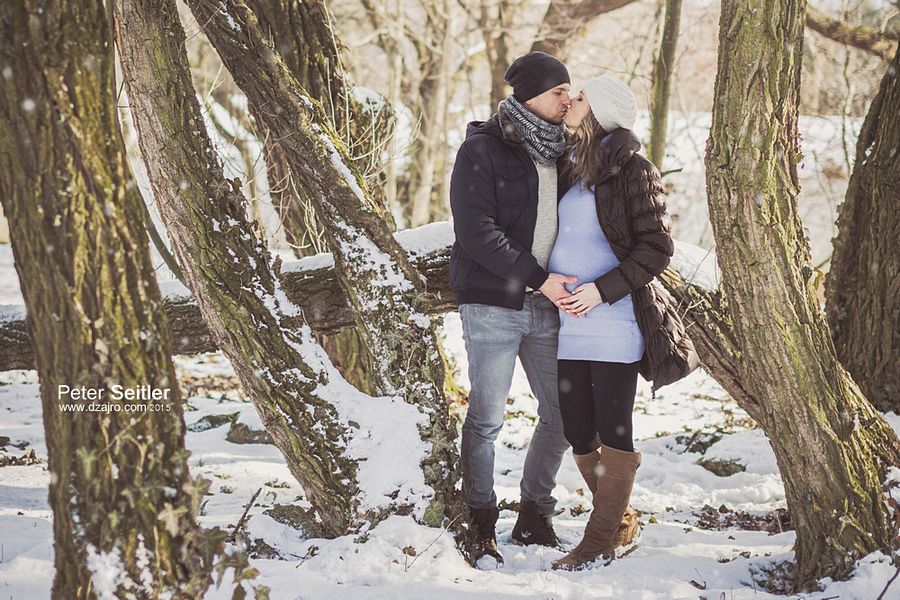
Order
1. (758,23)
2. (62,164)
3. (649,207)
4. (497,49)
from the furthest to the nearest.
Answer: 1. (497,49)
2. (649,207)
3. (758,23)
4. (62,164)

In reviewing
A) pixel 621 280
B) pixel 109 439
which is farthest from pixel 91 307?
pixel 621 280

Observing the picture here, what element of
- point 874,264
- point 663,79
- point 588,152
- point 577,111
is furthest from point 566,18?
point 588,152

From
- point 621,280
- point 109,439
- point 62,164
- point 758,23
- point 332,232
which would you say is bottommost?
point 109,439

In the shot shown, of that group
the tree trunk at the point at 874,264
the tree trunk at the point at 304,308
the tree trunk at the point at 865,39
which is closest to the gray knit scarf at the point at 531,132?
the tree trunk at the point at 304,308

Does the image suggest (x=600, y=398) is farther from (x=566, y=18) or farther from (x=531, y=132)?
(x=566, y=18)

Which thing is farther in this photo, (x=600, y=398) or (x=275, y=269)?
(x=275, y=269)

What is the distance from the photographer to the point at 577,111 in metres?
3.37

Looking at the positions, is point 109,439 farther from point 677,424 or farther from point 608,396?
point 677,424

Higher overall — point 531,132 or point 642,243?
point 531,132

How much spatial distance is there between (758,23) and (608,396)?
1.56 metres

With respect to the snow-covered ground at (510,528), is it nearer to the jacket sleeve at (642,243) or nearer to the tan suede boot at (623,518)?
the tan suede boot at (623,518)

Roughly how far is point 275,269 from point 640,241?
1.59m

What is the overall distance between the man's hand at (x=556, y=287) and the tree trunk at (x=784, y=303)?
0.62 m

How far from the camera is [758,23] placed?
9.59 feet
